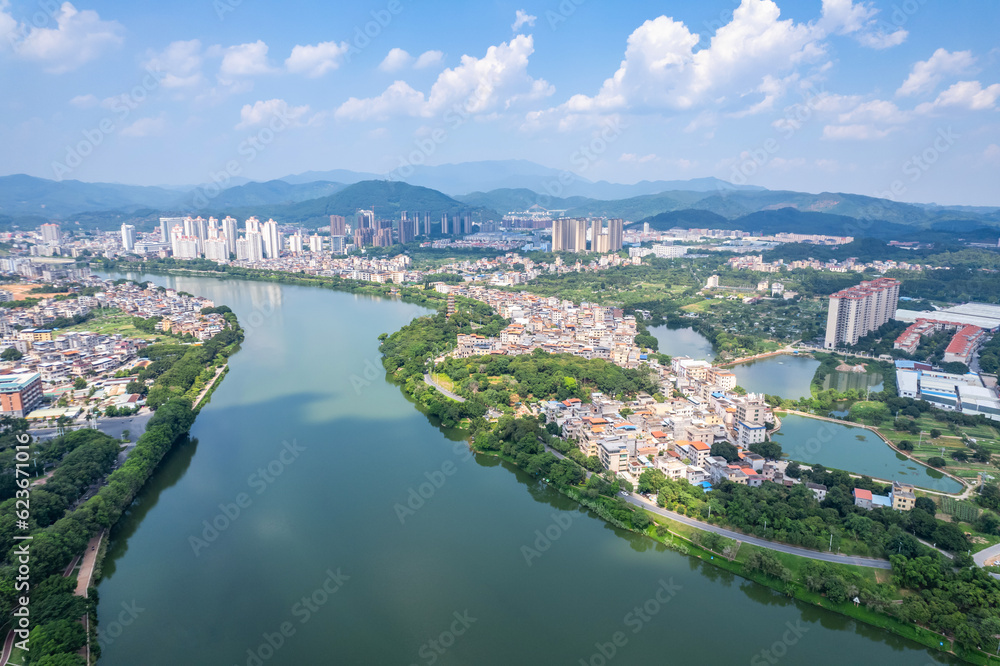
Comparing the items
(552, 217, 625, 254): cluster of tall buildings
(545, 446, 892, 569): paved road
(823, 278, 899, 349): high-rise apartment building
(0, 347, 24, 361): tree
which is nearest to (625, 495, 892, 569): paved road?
(545, 446, 892, 569): paved road

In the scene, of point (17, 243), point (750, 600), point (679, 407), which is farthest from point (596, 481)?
point (17, 243)

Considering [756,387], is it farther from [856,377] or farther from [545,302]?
[545,302]

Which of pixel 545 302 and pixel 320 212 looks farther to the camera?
pixel 320 212

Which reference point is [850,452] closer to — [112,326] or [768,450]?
[768,450]

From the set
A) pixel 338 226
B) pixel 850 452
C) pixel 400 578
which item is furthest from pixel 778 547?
pixel 338 226

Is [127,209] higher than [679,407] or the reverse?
higher

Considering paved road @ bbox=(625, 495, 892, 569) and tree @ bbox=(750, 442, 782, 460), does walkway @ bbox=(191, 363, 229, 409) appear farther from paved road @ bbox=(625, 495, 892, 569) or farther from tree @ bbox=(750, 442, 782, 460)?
tree @ bbox=(750, 442, 782, 460)

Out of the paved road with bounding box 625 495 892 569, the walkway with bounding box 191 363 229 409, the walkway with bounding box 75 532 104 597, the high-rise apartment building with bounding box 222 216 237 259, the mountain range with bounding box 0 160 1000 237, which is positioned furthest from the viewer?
the mountain range with bounding box 0 160 1000 237
